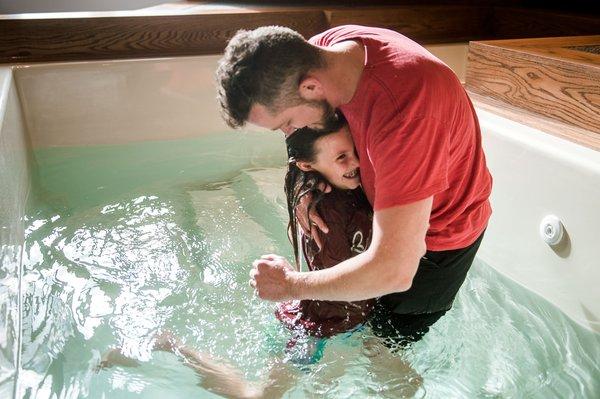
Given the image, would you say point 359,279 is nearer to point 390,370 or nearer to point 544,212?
point 390,370

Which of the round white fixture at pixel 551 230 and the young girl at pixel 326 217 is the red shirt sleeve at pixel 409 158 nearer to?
the young girl at pixel 326 217

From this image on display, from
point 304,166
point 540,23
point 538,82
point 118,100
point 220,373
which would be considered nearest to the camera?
point 304,166

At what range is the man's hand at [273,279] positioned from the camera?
89cm

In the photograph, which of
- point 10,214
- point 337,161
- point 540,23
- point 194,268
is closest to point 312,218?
point 337,161

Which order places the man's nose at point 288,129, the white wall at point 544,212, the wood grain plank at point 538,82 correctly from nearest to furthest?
the man's nose at point 288,129 < the white wall at point 544,212 < the wood grain plank at point 538,82

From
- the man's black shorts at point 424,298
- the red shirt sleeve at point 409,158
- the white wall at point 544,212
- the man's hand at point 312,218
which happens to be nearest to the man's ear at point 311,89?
the red shirt sleeve at point 409,158

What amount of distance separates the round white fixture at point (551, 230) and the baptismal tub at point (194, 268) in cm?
2

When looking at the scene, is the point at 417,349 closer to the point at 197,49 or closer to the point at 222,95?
the point at 222,95

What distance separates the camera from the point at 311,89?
0.79 metres

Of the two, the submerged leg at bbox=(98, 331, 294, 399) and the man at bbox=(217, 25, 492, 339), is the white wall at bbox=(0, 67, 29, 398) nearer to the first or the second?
the submerged leg at bbox=(98, 331, 294, 399)

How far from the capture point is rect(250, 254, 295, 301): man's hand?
2.92 feet

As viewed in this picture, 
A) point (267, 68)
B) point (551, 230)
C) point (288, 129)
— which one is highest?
point (267, 68)

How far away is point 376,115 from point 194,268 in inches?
36.1

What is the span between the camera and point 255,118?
0.81 metres
